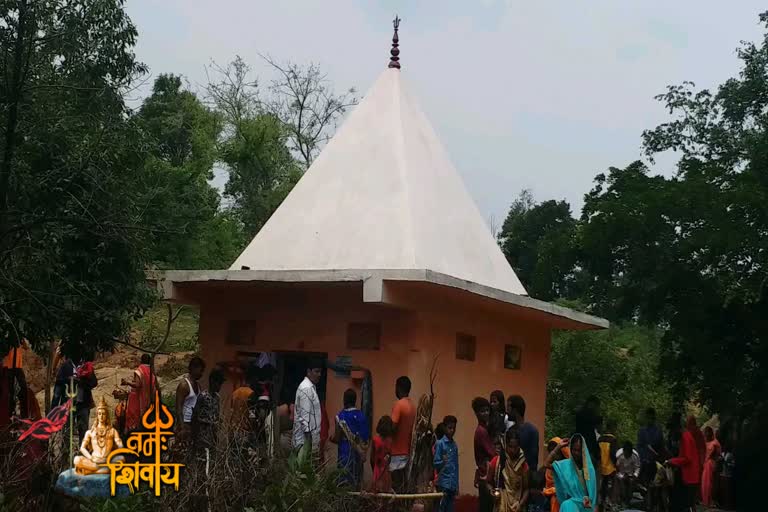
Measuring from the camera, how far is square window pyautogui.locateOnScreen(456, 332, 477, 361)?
11.6 m

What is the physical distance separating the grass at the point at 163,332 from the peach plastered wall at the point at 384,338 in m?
12.2

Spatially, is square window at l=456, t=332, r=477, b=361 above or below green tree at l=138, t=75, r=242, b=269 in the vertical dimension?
below

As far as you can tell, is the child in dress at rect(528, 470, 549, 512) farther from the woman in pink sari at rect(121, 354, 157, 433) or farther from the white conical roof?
the woman in pink sari at rect(121, 354, 157, 433)

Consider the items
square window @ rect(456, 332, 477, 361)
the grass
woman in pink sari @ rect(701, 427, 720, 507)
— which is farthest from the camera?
the grass

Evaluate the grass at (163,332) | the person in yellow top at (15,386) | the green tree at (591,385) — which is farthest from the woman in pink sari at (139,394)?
the grass at (163,332)

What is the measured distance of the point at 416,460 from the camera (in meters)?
8.98

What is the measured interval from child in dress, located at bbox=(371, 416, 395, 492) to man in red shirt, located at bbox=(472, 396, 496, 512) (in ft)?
2.69

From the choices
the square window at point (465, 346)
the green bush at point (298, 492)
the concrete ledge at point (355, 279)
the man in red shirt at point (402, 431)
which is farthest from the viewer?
the square window at point (465, 346)

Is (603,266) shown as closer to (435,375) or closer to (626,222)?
(626,222)

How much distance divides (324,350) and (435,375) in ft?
4.26

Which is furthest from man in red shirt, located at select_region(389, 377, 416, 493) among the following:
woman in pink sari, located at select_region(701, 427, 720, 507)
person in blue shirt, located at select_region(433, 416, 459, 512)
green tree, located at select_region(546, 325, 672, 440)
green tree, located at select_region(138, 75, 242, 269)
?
green tree, located at select_region(138, 75, 242, 269)

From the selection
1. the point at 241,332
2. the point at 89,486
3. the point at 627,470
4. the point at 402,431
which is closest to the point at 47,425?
the point at 89,486

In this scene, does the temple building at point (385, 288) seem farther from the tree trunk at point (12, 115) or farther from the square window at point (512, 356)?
the tree trunk at point (12, 115)

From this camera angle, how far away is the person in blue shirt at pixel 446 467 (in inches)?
352
